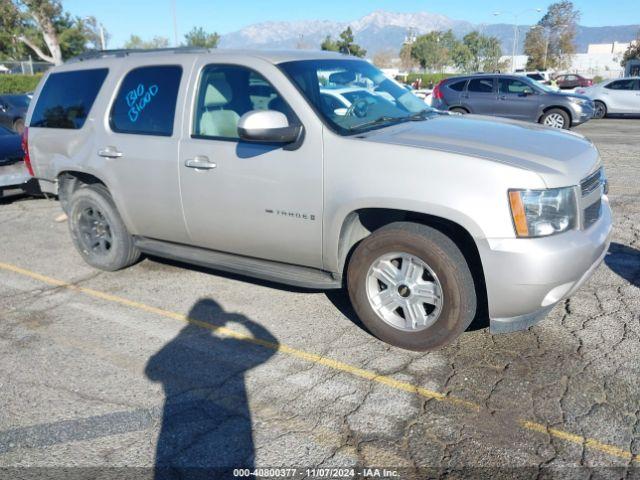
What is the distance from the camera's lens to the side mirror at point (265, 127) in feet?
12.2

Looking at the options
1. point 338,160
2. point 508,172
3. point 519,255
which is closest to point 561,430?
point 519,255

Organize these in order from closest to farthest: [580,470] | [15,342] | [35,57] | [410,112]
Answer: [580,470]
[15,342]
[410,112]
[35,57]

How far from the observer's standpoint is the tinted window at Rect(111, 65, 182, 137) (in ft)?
14.9

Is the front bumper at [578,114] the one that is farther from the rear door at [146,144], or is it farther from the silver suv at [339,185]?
the rear door at [146,144]

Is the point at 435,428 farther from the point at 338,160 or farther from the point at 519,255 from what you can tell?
the point at 338,160

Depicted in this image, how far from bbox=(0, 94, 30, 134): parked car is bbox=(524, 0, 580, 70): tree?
2401 inches

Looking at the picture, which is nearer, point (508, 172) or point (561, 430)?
point (561, 430)

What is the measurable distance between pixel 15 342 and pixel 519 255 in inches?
141

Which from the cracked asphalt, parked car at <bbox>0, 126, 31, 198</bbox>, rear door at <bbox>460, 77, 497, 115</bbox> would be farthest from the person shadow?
rear door at <bbox>460, 77, 497, 115</bbox>

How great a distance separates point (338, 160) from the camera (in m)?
3.74

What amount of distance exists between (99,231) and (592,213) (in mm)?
4333

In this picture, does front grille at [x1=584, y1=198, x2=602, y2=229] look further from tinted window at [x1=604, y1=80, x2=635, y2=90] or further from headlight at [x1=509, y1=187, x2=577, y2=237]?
tinted window at [x1=604, y1=80, x2=635, y2=90]

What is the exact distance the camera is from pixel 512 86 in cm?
1597

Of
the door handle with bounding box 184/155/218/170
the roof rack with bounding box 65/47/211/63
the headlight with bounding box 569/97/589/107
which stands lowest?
the headlight with bounding box 569/97/589/107
